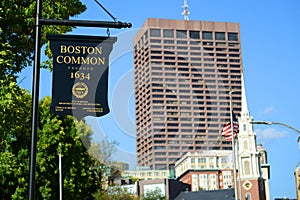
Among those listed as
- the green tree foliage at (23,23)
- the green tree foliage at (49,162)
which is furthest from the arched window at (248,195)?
the green tree foliage at (23,23)

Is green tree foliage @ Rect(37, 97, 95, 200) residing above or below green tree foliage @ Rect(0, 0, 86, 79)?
below

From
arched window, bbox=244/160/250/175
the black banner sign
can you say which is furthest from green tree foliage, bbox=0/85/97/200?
arched window, bbox=244/160/250/175

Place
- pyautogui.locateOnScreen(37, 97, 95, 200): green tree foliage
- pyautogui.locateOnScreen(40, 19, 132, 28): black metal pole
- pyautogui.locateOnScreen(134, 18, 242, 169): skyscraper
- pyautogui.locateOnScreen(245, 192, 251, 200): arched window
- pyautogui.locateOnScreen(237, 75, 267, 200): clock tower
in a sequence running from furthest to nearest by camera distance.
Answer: pyautogui.locateOnScreen(245, 192, 251, 200): arched window, pyautogui.locateOnScreen(237, 75, 267, 200): clock tower, pyautogui.locateOnScreen(37, 97, 95, 200): green tree foliage, pyautogui.locateOnScreen(40, 19, 132, 28): black metal pole, pyautogui.locateOnScreen(134, 18, 242, 169): skyscraper

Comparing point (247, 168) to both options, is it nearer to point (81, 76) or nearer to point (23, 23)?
point (23, 23)

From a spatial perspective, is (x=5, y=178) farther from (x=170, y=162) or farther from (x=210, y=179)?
(x=210, y=179)

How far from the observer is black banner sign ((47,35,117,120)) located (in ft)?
23.8

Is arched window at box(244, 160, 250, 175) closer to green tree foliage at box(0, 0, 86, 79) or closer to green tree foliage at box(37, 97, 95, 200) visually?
green tree foliage at box(37, 97, 95, 200)

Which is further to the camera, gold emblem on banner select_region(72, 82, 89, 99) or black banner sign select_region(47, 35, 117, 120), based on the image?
gold emblem on banner select_region(72, 82, 89, 99)

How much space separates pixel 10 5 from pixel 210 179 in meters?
127

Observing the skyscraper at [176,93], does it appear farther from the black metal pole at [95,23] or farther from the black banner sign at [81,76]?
the black metal pole at [95,23]

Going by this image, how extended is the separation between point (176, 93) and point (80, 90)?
1.60 metres

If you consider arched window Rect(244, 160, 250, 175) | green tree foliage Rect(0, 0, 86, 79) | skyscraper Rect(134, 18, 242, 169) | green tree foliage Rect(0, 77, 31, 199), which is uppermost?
arched window Rect(244, 160, 250, 175)

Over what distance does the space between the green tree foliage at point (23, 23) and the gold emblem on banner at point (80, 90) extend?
24.0 ft

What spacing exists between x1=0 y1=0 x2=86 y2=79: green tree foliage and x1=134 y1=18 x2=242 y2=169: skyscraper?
8.43 m
